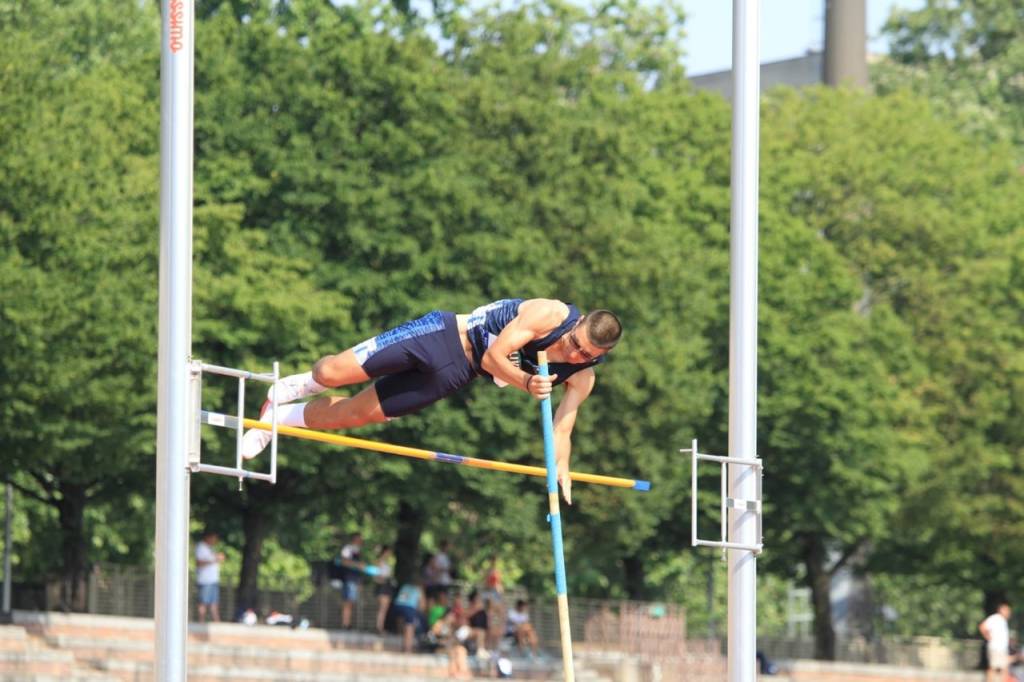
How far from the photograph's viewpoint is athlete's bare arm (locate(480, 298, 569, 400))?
1416cm

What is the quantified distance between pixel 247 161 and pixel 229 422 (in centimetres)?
2354

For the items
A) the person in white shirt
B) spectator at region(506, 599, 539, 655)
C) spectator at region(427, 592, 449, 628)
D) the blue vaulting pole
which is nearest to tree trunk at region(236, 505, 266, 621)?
spectator at region(427, 592, 449, 628)

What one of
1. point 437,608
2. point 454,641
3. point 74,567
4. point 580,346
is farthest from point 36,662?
point 580,346

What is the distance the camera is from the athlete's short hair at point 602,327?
14211 mm

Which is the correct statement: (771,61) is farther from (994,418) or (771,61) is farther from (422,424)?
(422,424)

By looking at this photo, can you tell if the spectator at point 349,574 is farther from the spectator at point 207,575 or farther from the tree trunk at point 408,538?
the tree trunk at point 408,538

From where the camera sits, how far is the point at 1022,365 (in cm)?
4112

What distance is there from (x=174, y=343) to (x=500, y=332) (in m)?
2.82

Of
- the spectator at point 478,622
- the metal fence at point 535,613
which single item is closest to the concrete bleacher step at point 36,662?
the spectator at point 478,622

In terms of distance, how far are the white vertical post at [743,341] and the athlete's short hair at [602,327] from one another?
2.39ft

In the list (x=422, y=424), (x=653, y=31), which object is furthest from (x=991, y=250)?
(x=422, y=424)

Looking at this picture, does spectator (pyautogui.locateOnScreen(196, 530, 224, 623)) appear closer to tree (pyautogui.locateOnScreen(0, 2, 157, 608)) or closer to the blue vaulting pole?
tree (pyautogui.locateOnScreen(0, 2, 157, 608))

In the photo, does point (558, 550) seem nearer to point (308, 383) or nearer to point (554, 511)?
point (554, 511)

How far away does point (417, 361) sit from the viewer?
14.7 metres
